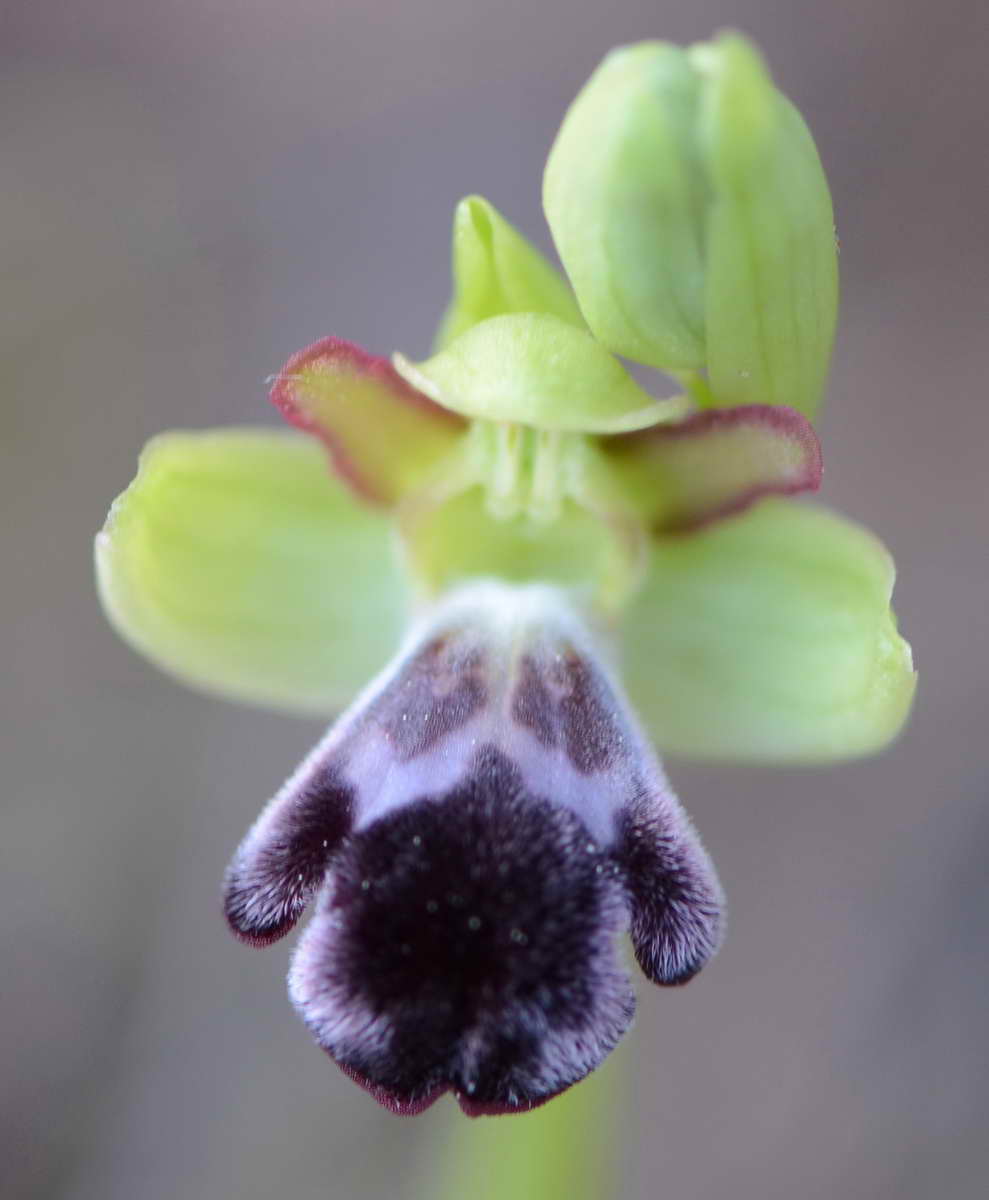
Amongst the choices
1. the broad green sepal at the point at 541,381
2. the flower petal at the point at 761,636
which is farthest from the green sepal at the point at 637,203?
the flower petal at the point at 761,636

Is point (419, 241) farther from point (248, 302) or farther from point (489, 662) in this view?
point (489, 662)

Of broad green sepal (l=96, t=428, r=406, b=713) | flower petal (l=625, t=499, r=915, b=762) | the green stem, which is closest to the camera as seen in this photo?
flower petal (l=625, t=499, r=915, b=762)

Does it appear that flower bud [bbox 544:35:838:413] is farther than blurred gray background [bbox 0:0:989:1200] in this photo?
No

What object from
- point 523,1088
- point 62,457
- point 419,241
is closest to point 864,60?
point 419,241

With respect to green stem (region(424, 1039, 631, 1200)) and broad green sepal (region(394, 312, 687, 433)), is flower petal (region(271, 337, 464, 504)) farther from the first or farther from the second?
green stem (region(424, 1039, 631, 1200))

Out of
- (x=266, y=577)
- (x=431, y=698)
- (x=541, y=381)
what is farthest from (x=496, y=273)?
(x=266, y=577)

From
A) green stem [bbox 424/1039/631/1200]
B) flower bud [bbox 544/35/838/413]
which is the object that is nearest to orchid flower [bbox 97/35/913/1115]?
flower bud [bbox 544/35/838/413]

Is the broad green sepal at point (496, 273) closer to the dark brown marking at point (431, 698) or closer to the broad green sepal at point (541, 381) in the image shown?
the broad green sepal at point (541, 381)
